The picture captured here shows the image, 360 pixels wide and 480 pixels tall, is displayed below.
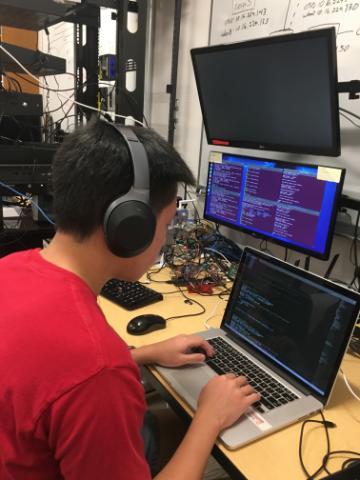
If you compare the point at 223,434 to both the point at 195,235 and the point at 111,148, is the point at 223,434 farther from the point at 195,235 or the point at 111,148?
the point at 195,235

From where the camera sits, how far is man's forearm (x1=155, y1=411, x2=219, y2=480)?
0.70 meters

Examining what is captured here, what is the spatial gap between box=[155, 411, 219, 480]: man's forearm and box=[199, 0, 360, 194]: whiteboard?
99cm

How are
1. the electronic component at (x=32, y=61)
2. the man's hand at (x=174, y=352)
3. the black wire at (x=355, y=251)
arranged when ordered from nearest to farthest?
1. the man's hand at (x=174, y=352)
2. the black wire at (x=355, y=251)
3. the electronic component at (x=32, y=61)

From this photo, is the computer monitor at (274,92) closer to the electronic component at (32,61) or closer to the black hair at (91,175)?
the electronic component at (32,61)

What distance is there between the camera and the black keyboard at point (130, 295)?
4.22 feet

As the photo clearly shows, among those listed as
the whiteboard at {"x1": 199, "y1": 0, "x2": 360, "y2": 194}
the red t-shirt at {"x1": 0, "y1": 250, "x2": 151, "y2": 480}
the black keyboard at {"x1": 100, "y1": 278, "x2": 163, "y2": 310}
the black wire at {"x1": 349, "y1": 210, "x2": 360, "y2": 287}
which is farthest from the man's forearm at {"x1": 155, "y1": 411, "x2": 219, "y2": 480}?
the whiteboard at {"x1": 199, "y1": 0, "x2": 360, "y2": 194}

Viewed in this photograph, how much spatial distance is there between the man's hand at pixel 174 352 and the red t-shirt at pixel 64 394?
1.23 feet

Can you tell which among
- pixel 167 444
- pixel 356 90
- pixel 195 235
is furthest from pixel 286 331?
pixel 195 235

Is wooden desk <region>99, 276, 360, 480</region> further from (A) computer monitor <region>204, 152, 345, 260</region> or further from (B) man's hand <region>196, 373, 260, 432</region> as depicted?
(A) computer monitor <region>204, 152, 345, 260</region>

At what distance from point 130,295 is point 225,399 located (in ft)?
1.91

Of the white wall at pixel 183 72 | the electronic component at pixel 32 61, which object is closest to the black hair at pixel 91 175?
the electronic component at pixel 32 61

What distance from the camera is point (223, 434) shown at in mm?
767

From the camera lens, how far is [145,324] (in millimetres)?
1145

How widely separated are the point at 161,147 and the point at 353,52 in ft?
3.45
